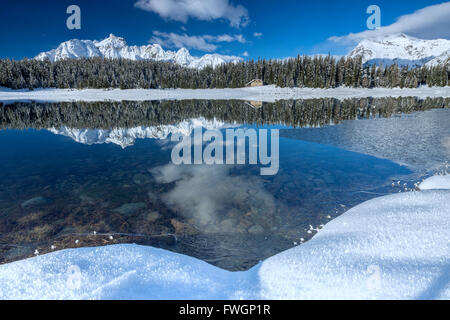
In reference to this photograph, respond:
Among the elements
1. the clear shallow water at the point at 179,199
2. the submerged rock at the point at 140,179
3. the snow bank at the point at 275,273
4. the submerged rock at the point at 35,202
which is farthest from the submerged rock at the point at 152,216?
the submerged rock at the point at 35,202

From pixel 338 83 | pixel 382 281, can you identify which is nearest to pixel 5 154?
pixel 382 281

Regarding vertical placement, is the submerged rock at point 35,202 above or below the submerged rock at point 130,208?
above

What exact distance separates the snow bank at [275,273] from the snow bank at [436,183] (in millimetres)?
4734

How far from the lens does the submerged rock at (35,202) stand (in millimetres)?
8148

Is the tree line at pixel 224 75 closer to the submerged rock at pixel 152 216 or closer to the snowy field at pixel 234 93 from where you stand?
the snowy field at pixel 234 93

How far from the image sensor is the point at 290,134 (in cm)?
1900

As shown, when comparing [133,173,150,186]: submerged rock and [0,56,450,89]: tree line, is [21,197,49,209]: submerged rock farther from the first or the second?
[0,56,450,89]: tree line

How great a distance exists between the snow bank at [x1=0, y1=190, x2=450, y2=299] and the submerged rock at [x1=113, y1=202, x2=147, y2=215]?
4.32 m

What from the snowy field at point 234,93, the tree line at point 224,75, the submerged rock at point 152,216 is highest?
the tree line at point 224,75

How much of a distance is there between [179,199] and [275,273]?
19.4 ft

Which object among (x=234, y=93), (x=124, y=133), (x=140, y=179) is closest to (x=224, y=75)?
(x=234, y=93)

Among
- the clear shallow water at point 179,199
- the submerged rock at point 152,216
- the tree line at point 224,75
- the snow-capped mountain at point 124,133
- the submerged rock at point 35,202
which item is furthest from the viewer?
the tree line at point 224,75

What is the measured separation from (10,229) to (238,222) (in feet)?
21.1
